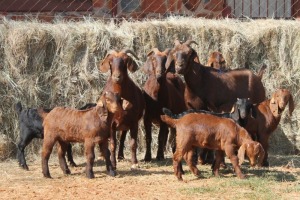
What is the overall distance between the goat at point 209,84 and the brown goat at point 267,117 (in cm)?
63

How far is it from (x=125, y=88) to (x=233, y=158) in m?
2.24

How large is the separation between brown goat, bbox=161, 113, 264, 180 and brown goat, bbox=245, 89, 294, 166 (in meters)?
1.10

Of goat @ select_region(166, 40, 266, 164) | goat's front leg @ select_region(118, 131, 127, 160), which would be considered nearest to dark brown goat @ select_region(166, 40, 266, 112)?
goat @ select_region(166, 40, 266, 164)

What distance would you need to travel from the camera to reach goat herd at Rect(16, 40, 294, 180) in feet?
34.1

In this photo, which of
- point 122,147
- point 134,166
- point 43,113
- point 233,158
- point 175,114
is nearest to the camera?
point 233,158

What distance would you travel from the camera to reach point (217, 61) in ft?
43.7

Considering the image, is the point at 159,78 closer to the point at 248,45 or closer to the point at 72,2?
the point at 248,45

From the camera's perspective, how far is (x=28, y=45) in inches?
502

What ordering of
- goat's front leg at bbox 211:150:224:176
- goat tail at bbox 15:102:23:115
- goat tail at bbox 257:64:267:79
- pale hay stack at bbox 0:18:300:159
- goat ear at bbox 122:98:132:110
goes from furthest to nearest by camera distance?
goat tail at bbox 257:64:267:79, pale hay stack at bbox 0:18:300:159, goat tail at bbox 15:102:23:115, goat ear at bbox 122:98:132:110, goat's front leg at bbox 211:150:224:176

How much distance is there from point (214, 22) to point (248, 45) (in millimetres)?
764

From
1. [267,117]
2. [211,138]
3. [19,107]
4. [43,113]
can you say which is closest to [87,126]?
[43,113]

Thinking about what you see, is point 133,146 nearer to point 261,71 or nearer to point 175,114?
point 175,114

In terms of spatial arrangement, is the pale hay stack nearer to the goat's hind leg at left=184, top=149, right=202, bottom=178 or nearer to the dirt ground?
the dirt ground

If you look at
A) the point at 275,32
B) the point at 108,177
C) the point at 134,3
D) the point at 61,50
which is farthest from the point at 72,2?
the point at 108,177
